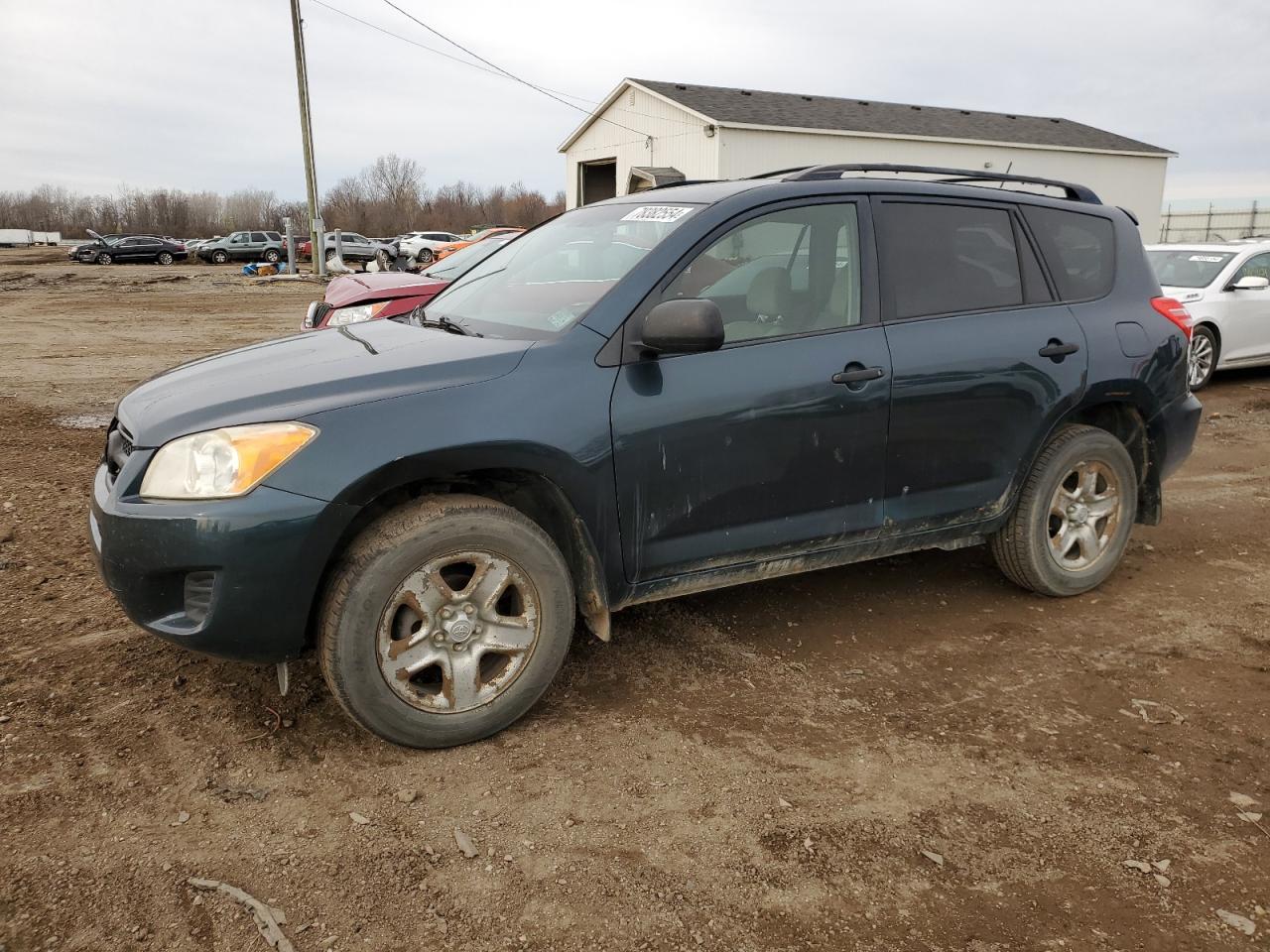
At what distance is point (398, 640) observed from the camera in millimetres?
2822

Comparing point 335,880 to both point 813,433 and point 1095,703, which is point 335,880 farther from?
point 1095,703

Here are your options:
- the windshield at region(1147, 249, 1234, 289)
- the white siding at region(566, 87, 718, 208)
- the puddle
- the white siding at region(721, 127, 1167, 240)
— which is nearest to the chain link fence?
the white siding at region(721, 127, 1167, 240)

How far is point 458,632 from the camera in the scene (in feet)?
9.45

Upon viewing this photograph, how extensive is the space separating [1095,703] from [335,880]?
2.60m

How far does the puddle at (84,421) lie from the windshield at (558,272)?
16.1ft

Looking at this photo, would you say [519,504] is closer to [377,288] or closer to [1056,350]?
[1056,350]

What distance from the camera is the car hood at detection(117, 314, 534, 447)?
2.76m

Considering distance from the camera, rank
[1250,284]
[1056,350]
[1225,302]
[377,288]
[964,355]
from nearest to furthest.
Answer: [964,355]
[1056,350]
[377,288]
[1250,284]
[1225,302]

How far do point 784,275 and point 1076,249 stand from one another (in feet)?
5.20

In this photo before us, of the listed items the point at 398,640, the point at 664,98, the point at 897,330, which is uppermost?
the point at 664,98

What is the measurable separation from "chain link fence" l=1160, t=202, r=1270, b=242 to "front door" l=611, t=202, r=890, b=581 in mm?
39959

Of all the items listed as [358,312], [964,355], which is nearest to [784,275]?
[964,355]

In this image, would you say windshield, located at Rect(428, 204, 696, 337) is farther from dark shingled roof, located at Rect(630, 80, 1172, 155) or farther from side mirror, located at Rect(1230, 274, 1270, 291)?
dark shingled roof, located at Rect(630, 80, 1172, 155)

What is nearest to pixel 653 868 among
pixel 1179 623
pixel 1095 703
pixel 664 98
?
pixel 1095 703
